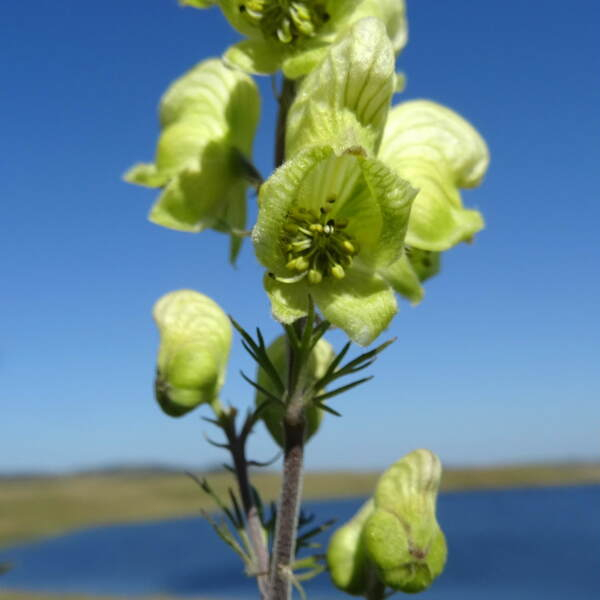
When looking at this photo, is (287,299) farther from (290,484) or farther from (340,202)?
(290,484)

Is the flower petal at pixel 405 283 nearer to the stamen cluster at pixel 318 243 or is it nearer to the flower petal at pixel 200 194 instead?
the stamen cluster at pixel 318 243

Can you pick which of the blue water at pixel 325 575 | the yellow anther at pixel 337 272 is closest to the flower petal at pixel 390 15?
the yellow anther at pixel 337 272

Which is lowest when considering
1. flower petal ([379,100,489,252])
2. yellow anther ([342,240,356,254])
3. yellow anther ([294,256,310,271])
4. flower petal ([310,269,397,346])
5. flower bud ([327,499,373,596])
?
flower bud ([327,499,373,596])

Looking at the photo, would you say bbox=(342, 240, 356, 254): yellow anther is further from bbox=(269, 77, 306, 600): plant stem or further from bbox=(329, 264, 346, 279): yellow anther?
bbox=(269, 77, 306, 600): plant stem

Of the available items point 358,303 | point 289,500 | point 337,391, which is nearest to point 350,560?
point 289,500

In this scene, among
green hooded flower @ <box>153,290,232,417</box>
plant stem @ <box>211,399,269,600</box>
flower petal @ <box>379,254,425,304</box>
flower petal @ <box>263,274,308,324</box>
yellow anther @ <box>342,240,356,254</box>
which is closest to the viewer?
flower petal @ <box>263,274,308,324</box>

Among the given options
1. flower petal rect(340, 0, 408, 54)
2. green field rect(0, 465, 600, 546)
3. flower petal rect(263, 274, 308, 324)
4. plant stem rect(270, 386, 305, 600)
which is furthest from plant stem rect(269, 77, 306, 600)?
green field rect(0, 465, 600, 546)
